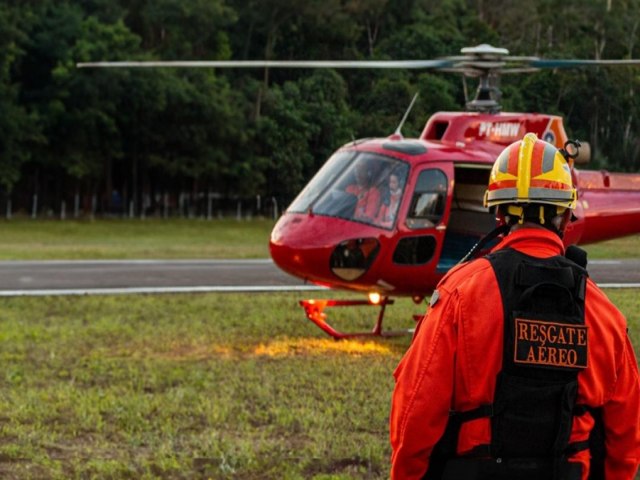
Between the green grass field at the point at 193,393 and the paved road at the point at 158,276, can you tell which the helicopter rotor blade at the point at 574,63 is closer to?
the green grass field at the point at 193,393

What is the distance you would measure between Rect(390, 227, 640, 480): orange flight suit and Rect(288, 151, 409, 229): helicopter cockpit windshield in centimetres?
927

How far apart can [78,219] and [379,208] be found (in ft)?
132

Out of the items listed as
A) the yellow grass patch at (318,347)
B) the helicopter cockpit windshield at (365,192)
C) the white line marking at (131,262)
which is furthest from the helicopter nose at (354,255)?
the white line marking at (131,262)

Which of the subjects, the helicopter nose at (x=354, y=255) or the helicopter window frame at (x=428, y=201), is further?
the helicopter window frame at (x=428, y=201)

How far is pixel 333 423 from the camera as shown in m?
9.56

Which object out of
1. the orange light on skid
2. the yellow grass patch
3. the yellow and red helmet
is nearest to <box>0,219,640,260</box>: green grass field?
the orange light on skid

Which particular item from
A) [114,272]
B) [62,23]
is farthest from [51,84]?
[114,272]

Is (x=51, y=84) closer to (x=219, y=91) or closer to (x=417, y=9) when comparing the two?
(x=219, y=91)

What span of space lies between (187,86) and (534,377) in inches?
A: 2040

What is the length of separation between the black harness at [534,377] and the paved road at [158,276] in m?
13.9

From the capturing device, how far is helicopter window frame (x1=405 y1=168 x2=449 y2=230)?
1356 centimetres

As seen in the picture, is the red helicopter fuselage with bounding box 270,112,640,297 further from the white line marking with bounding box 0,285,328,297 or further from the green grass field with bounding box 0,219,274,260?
the green grass field with bounding box 0,219,274,260

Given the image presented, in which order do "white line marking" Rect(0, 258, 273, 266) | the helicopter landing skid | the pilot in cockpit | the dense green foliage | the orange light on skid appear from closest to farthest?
the pilot in cockpit → the helicopter landing skid → the orange light on skid → "white line marking" Rect(0, 258, 273, 266) → the dense green foliage

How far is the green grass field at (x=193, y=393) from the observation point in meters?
8.35
